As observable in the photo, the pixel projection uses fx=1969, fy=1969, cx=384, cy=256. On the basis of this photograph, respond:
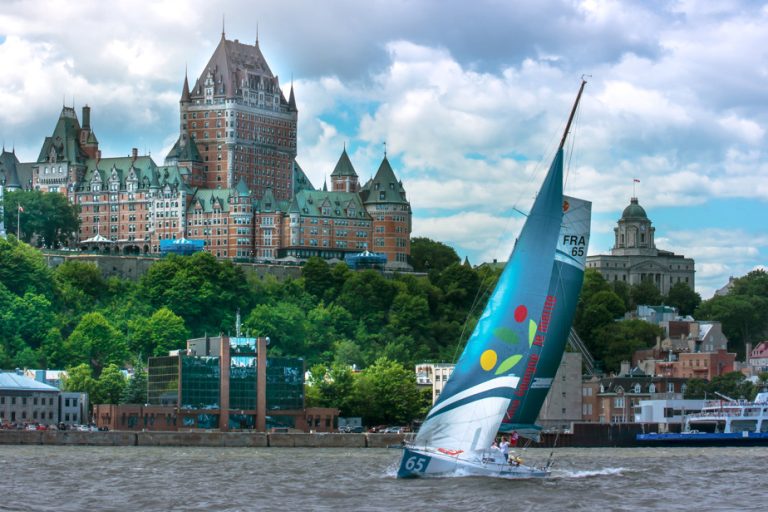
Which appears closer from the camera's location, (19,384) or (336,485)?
(336,485)

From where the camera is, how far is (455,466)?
7831 cm

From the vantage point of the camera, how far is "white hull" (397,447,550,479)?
78312 millimetres

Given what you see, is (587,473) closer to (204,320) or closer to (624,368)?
(624,368)

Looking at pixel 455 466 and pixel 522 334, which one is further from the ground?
pixel 522 334

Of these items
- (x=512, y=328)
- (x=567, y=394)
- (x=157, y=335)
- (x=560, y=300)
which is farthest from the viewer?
(x=157, y=335)

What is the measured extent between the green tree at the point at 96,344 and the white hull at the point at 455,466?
311 ft

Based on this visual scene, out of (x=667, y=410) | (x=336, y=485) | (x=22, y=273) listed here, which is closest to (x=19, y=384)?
(x=22, y=273)

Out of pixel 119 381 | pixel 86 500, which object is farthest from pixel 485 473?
pixel 119 381

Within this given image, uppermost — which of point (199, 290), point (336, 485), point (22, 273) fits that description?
point (22, 273)

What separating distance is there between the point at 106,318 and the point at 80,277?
31.0ft

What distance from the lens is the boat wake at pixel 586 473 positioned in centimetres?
8971

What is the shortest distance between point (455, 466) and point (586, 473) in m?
16.7

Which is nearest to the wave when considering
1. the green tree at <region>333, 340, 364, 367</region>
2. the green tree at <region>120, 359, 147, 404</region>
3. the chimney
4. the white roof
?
the green tree at <region>120, 359, 147, 404</region>

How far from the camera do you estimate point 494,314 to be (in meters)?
77.0
